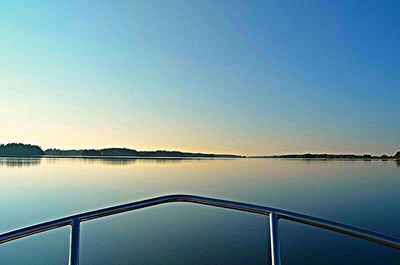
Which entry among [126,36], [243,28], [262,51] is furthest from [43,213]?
[262,51]

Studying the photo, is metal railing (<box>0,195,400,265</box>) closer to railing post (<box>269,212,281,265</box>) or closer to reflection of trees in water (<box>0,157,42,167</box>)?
railing post (<box>269,212,281,265</box>)

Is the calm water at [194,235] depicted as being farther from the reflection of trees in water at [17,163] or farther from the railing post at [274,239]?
the reflection of trees in water at [17,163]

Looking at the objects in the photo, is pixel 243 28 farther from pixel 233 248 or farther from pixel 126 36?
pixel 233 248

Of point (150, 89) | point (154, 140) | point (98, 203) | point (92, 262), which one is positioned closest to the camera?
point (92, 262)

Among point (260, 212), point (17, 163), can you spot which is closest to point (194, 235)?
point (260, 212)

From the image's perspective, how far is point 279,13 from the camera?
1180 centimetres

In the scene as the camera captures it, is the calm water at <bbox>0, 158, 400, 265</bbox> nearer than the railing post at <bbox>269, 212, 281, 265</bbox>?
No

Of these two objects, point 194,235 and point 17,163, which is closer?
point 194,235

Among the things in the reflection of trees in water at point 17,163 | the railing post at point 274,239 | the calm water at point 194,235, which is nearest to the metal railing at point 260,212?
the railing post at point 274,239

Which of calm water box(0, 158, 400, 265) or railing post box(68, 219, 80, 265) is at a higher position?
railing post box(68, 219, 80, 265)

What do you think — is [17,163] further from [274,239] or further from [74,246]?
[274,239]

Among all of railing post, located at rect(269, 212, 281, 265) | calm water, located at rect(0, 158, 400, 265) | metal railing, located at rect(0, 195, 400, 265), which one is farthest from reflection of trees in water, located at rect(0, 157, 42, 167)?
railing post, located at rect(269, 212, 281, 265)

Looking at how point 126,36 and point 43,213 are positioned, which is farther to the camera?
point 126,36

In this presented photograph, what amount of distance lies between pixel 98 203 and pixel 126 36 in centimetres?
693
